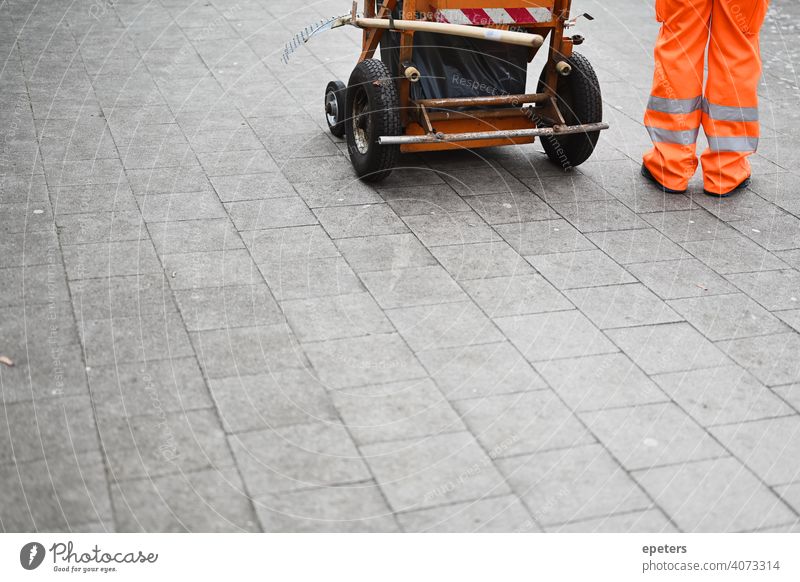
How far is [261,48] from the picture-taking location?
31.9ft

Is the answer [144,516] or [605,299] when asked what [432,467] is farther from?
[605,299]

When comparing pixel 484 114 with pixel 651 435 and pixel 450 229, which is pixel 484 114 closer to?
pixel 450 229

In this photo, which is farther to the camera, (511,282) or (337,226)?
(337,226)

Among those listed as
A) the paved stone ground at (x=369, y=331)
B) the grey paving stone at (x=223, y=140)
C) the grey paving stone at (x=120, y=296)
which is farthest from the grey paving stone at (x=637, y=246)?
the grey paving stone at (x=223, y=140)

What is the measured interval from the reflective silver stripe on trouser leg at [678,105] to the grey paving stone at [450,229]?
1.59 metres

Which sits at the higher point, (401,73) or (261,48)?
(401,73)

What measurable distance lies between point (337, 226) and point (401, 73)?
118cm

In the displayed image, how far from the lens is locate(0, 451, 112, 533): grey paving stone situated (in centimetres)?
352

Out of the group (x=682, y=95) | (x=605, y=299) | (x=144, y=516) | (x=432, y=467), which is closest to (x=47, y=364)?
(x=144, y=516)

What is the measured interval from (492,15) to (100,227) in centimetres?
279

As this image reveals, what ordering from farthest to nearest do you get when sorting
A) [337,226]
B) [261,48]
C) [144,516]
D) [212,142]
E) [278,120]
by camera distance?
[261,48] → [278,120] → [212,142] → [337,226] → [144,516]

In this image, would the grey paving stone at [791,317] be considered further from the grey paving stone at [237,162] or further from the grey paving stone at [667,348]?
the grey paving stone at [237,162]

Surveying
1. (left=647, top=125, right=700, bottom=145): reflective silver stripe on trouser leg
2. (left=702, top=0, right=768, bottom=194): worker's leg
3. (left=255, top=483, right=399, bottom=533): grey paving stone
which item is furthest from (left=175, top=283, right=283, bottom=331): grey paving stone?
(left=702, top=0, right=768, bottom=194): worker's leg

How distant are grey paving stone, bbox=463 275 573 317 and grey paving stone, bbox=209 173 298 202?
1695 millimetres
